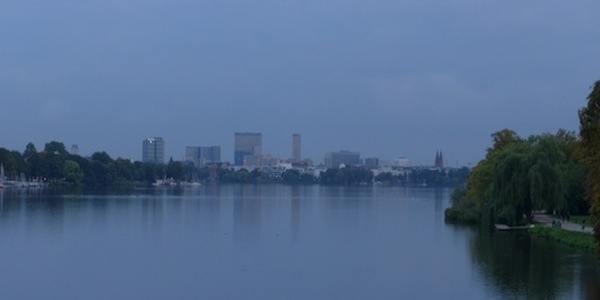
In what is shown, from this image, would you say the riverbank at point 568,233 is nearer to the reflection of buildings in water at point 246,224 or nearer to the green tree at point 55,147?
the reflection of buildings in water at point 246,224

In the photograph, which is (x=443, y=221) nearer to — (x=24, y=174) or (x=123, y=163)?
(x=24, y=174)

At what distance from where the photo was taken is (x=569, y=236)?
38.2m

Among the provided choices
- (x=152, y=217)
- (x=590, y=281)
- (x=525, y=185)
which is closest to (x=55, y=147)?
(x=152, y=217)

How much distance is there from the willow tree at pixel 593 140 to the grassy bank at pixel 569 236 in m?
4.09

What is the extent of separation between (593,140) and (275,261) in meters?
9.81

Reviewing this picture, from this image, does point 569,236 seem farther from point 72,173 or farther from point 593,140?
point 72,173

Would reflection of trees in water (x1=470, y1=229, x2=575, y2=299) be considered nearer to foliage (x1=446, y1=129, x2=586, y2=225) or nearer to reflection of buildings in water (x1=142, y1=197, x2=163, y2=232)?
foliage (x1=446, y1=129, x2=586, y2=225)

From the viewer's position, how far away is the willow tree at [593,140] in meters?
27.6

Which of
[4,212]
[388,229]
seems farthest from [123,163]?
[388,229]

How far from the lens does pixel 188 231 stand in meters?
43.9

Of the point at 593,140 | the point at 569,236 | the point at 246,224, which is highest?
the point at 593,140

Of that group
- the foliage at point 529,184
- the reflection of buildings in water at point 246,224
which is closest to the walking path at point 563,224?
the foliage at point 529,184

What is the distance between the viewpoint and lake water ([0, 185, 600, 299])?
2503 centimetres

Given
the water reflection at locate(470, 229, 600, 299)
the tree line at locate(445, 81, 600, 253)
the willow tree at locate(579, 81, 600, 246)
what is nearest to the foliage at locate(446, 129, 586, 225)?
the tree line at locate(445, 81, 600, 253)
